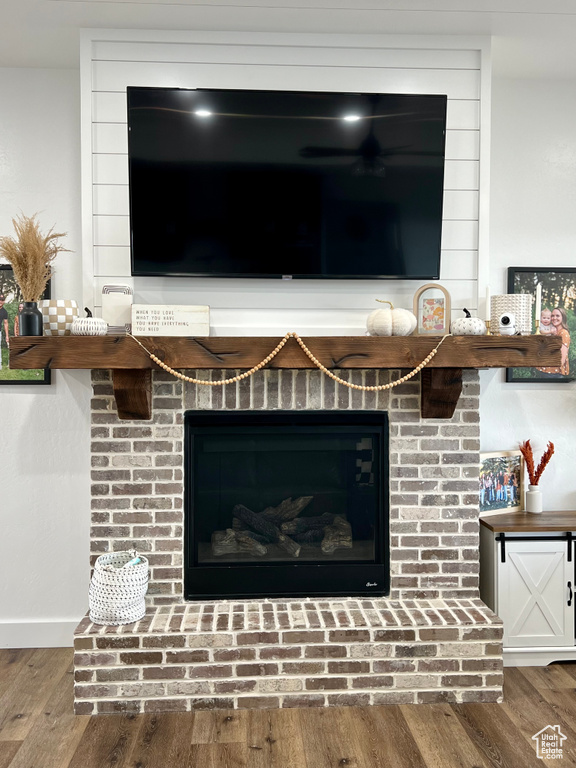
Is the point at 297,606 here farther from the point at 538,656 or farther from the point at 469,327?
the point at 469,327

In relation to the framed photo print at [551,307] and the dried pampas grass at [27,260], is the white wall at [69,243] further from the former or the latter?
the dried pampas grass at [27,260]

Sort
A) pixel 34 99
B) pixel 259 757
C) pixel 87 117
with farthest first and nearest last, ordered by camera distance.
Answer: pixel 34 99 < pixel 87 117 < pixel 259 757

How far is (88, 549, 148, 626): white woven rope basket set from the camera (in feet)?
7.44

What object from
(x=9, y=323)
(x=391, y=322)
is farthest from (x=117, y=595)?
(x=391, y=322)

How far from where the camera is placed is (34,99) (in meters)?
2.73

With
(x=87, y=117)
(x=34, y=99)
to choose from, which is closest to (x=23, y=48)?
(x=34, y=99)

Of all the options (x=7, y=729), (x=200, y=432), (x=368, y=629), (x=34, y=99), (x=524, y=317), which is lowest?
(x=7, y=729)

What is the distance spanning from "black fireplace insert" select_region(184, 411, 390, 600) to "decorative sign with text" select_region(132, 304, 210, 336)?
1.29 ft

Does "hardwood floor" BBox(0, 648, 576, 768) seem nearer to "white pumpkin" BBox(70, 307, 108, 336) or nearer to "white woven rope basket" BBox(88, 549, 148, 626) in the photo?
"white woven rope basket" BBox(88, 549, 148, 626)

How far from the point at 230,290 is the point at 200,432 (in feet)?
2.00

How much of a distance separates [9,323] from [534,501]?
2.57 m

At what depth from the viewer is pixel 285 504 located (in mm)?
2635

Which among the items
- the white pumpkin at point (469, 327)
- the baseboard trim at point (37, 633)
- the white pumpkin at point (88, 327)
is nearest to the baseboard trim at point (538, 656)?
the white pumpkin at point (469, 327)

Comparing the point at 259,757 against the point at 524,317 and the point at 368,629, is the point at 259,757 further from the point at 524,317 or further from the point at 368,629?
the point at 524,317
